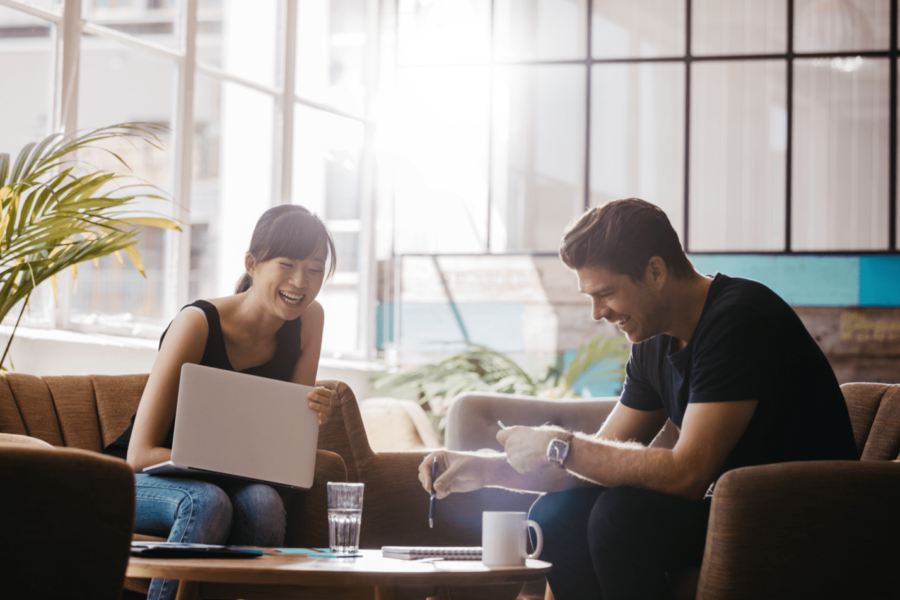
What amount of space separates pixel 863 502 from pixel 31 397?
81.8 inches

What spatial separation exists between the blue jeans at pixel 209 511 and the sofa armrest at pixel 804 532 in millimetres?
987

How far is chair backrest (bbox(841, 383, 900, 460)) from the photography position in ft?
7.00

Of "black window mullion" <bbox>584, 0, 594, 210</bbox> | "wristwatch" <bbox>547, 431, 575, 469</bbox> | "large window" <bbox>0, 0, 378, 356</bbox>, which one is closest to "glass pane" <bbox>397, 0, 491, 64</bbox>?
"large window" <bbox>0, 0, 378, 356</bbox>

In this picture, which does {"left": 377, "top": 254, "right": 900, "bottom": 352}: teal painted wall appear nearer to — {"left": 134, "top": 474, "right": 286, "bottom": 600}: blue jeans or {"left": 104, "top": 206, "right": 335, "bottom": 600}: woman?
{"left": 104, "top": 206, "right": 335, "bottom": 600}: woman

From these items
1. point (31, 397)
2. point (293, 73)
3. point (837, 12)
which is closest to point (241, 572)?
point (31, 397)

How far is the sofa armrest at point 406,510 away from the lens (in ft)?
8.41

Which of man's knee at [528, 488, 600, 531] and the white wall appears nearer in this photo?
man's knee at [528, 488, 600, 531]

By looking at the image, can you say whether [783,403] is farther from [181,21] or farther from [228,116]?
[228,116]

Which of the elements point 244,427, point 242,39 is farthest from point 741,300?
point 242,39

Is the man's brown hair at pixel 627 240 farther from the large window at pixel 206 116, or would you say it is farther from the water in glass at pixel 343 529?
the large window at pixel 206 116

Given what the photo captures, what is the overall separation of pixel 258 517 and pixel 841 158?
5.64m

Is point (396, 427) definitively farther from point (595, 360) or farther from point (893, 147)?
point (893, 147)

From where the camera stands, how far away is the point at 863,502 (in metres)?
1.54

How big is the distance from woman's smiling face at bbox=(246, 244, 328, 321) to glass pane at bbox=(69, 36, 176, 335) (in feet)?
7.44
